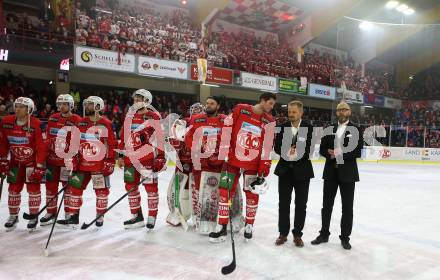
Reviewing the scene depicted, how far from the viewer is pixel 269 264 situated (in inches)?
134

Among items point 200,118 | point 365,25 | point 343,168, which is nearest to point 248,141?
point 200,118

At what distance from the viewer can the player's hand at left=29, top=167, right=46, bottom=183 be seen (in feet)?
13.8

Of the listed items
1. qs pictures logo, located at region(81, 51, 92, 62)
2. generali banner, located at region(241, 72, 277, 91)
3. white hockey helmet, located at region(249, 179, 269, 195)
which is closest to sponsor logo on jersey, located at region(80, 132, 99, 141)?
white hockey helmet, located at region(249, 179, 269, 195)

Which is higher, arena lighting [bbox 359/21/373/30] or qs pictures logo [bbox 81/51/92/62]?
arena lighting [bbox 359/21/373/30]

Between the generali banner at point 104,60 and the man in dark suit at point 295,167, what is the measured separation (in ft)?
35.4

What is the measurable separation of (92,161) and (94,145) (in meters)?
0.20

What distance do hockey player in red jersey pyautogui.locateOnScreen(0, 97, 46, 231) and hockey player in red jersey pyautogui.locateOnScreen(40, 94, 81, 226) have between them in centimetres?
16

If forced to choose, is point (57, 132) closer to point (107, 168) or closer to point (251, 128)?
point (107, 168)

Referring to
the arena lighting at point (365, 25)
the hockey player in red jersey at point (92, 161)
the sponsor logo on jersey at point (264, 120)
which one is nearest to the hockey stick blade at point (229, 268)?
the sponsor logo on jersey at point (264, 120)

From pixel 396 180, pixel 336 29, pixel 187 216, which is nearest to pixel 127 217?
pixel 187 216

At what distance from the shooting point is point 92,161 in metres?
4.33

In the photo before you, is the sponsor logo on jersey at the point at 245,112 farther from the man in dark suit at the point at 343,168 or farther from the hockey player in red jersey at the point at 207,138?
the man in dark suit at the point at 343,168

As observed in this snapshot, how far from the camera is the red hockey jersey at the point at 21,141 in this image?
4238mm

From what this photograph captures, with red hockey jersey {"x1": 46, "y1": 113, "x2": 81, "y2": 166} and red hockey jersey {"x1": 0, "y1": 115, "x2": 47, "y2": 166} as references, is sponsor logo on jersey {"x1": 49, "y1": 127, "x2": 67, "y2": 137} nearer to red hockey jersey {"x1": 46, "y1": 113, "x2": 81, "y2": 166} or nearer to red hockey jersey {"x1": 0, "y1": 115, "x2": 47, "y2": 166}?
red hockey jersey {"x1": 46, "y1": 113, "x2": 81, "y2": 166}
